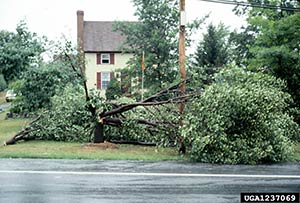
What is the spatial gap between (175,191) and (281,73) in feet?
36.6

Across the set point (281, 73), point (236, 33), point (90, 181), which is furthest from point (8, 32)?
point (236, 33)

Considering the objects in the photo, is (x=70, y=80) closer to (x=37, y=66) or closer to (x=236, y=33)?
(x=37, y=66)

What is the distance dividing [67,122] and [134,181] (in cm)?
792

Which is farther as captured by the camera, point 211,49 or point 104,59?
point 104,59

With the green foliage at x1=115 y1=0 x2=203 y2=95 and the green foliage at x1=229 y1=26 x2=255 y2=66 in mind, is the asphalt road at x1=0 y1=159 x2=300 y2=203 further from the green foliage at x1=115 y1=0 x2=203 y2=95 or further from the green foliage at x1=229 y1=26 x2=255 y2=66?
the green foliage at x1=229 y1=26 x2=255 y2=66

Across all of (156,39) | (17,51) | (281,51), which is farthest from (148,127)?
(156,39)

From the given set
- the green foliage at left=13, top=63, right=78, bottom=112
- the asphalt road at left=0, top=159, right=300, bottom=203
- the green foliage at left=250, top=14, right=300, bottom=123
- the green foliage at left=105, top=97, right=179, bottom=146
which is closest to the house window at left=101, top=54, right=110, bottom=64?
the green foliage at left=13, top=63, right=78, bottom=112

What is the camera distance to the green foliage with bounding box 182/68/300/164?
12.4 metres

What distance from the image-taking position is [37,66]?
19.7 metres

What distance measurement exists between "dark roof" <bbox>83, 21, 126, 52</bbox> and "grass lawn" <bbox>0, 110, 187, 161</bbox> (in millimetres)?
28452

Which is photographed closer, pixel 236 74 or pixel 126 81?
pixel 236 74

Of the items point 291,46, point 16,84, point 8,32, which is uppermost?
point 8,32

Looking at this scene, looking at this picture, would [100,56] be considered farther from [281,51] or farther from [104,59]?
[281,51]

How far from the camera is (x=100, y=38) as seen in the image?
44.9 m
